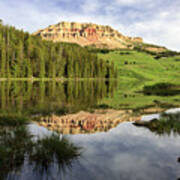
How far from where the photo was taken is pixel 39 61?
119188 millimetres

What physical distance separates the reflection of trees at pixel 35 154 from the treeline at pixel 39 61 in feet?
303

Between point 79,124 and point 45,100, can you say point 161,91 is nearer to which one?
point 45,100

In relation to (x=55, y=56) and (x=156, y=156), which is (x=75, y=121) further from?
(x=55, y=56)

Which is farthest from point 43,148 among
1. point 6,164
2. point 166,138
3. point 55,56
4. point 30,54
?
point 55,56

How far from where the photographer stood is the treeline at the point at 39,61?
4186 inches

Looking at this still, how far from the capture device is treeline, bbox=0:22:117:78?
10631cm

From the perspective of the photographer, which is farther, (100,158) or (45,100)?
(45,100)

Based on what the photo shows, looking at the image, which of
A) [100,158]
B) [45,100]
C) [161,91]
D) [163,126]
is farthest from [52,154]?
[161,91]

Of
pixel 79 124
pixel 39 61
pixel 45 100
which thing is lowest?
pixel 79 124

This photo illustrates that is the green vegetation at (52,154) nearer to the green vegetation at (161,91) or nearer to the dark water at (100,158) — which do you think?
the dark water at (100,158)

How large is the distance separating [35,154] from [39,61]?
11475 cm

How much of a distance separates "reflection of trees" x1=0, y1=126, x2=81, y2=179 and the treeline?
9230cm

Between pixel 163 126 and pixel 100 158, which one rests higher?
pixel 163 126

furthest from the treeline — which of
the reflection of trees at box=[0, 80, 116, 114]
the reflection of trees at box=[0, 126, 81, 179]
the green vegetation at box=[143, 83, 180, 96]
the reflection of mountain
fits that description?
the reflection of trees at box=[0, 126, 81, 179]
